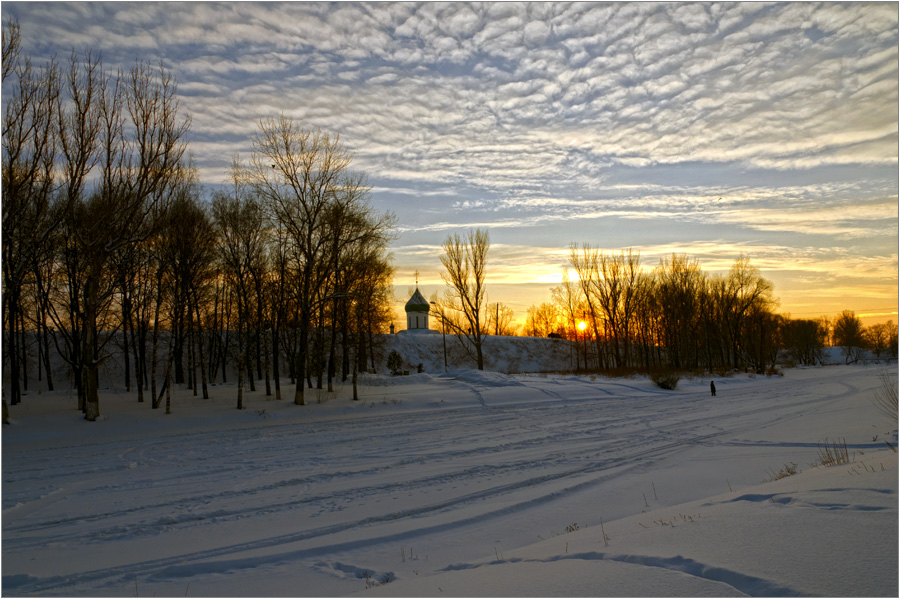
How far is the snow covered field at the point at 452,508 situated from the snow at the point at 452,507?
0.03 meters

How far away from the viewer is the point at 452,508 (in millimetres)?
8305

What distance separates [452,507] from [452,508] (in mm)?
47

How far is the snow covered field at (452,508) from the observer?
4477 mm

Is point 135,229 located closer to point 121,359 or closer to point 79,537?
point 79,537

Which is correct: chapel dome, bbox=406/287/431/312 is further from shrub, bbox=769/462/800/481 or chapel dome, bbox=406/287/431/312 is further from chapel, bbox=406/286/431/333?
shrub, bbox=769/462/800/481

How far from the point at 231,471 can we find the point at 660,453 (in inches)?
372

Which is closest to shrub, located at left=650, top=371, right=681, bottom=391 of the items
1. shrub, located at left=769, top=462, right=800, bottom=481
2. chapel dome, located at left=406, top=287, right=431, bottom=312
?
shrub, located at left=769, top=462, right=800, bottom=481

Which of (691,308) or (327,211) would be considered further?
(691,308)

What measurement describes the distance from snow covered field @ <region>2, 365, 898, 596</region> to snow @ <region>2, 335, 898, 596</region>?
0.03 m

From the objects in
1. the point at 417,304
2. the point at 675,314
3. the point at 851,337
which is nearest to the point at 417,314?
the point at 417,304

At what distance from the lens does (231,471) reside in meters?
11.0

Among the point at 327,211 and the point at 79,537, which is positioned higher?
the point at 327,211

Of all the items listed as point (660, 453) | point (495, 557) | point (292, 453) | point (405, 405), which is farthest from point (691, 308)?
point (495, 557)

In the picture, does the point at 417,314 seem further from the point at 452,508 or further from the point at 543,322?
the point at 452,508
